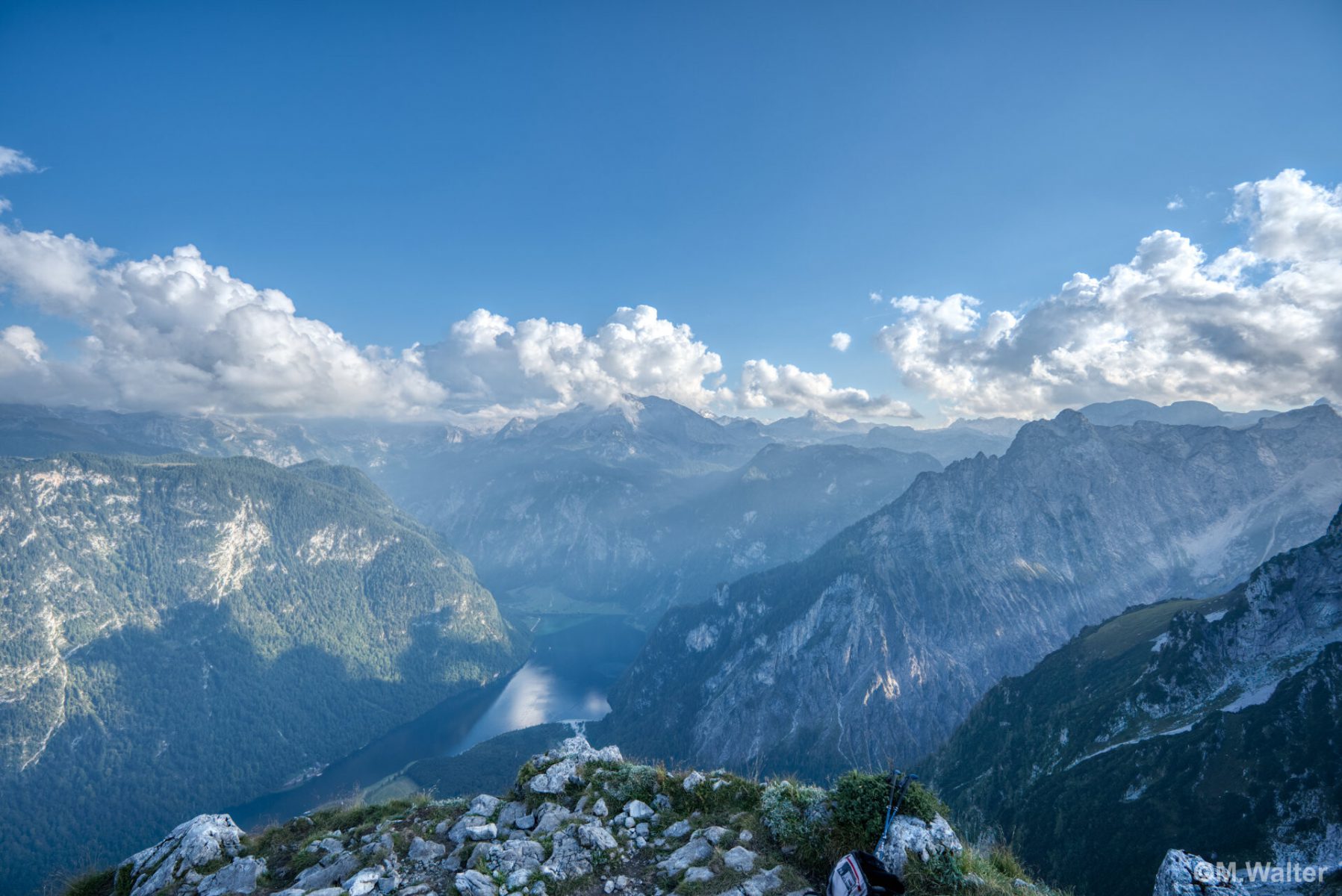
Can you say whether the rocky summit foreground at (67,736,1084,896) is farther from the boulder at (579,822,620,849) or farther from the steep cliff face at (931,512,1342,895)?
the steep cliff face at (931,512,1342,895)

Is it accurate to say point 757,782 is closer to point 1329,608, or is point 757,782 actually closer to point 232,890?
point 232,890

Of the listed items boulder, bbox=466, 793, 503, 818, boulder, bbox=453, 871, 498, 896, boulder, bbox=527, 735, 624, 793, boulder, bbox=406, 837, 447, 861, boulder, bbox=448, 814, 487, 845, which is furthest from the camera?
boulder, bbox=527, 735, 624, 793

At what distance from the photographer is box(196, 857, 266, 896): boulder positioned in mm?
15867

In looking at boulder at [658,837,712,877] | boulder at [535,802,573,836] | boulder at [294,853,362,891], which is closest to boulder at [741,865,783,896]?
boulder at [658,837,712,877]

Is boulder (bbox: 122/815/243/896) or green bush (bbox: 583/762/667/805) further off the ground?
boulder (bbox: 122/815/243/896)

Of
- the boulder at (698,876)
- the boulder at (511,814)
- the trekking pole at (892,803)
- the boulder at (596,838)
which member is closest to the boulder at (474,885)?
the boulder at (596,838)

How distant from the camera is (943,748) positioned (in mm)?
150375

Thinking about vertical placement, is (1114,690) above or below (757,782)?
below

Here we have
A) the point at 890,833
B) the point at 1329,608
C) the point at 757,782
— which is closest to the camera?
the point at 890,833

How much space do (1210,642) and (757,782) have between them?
150915 millimetres

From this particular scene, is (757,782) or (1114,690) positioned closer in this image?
(757,782)

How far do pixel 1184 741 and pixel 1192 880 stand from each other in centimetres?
12290

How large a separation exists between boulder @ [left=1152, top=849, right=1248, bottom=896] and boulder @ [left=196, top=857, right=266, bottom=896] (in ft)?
82.9

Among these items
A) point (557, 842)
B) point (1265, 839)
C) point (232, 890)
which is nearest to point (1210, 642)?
point (1265, 839)
